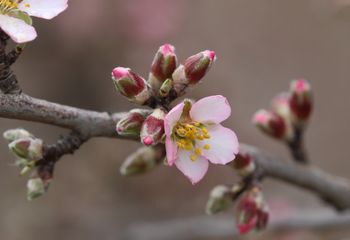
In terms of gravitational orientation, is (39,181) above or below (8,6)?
below

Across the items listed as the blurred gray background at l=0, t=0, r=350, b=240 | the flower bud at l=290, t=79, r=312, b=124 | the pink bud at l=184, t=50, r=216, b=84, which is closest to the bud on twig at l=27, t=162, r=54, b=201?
the pink bud at l=184, t=50, r=216, b=84

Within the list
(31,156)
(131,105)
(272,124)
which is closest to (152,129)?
(31,156)

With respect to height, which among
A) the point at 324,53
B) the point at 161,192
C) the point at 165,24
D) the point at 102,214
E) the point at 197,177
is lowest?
the point at 102,214

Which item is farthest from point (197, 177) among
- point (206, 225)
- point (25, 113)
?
point (206, 225)

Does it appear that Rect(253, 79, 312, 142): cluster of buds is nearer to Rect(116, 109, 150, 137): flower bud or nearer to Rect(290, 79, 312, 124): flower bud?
Rect(290, 79, 312, 124): flower bud

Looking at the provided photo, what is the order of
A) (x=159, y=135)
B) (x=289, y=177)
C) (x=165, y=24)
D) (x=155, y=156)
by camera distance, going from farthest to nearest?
(x=165, y=24), (x=289, y=177), (x=155, y=156), (x=159, y=135)

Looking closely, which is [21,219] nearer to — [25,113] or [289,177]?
[289,177]

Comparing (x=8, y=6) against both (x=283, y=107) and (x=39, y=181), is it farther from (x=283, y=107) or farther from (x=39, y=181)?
(x=283, y=107)
